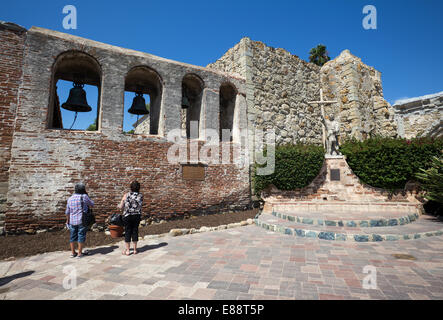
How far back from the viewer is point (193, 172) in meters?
7.92

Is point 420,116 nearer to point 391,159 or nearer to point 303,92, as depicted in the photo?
point 391,159

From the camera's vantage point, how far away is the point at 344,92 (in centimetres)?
1252

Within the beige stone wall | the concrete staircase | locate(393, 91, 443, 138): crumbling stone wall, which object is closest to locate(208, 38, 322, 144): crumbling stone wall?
the beige stone wall

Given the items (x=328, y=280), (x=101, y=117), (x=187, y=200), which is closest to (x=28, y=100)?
(x=101, y=117)

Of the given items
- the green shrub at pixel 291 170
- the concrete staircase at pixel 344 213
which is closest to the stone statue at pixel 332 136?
the concrete staircase at pixel 344 213

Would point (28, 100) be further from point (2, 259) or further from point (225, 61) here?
point (225, 61)

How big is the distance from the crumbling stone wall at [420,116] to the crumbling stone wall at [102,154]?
11.8 m

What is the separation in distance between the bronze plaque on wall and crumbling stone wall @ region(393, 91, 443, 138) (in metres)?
11.9

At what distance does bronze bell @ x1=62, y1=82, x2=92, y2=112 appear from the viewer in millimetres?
6722

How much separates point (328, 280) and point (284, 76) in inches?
402

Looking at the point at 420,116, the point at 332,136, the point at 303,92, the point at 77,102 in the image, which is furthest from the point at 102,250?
the point at 420,116

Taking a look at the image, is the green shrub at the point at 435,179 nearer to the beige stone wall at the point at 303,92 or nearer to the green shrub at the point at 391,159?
the green shrub at the point at 391,159

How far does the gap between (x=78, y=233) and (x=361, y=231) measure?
6.20 m

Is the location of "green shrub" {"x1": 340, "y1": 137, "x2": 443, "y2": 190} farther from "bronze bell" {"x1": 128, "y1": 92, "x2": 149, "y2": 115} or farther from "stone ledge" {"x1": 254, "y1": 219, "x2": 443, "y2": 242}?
"bronze bell" {"x1": 128, "y1": 92, "x2": 149, "y2": 115}
